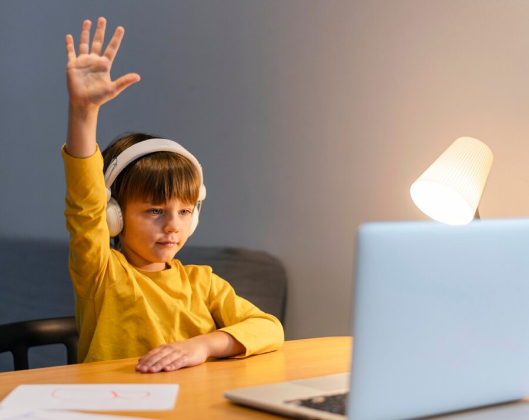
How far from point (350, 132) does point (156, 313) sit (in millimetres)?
765

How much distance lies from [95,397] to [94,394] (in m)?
0.02

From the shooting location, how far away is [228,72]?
207cm

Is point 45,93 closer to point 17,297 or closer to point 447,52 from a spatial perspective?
point 17,297

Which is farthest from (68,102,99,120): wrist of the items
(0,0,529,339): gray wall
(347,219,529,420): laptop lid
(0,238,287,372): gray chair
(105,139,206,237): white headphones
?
(0,238,287,372): gray chair

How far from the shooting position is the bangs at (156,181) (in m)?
1.32

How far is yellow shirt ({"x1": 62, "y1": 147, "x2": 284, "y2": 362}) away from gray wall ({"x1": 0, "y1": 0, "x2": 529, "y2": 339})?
0.55 m

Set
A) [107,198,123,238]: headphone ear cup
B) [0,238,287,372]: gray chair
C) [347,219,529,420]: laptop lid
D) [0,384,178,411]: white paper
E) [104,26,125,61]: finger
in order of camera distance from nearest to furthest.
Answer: [347,219,529,420]: laptop lid → [0,384,178,411]: white paper → [104,26,125,61]: finger → [107,198,123,238]: headphone ear cup → [0,238,287,372]: gray chair

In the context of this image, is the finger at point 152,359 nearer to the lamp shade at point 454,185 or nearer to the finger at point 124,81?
the finger at point 124,81

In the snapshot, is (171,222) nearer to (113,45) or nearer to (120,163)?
(120,163)

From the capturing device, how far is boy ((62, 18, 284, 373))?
1.05 metres

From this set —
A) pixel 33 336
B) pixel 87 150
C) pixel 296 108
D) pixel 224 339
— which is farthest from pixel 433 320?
pixel 296 108

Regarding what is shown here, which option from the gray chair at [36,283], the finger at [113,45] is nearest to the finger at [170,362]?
the finger at [113,45]

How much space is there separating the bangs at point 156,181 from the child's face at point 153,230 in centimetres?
1

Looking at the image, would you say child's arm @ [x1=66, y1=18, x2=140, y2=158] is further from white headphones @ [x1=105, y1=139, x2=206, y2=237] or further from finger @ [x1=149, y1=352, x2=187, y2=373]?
finger @ [x1=149, y1=352, x2=187, y2=373]
